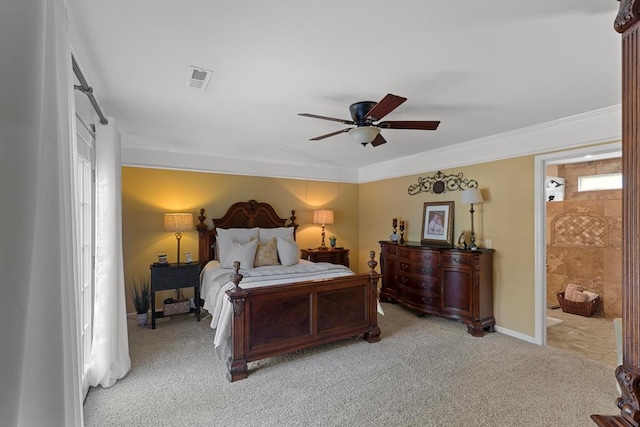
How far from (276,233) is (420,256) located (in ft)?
7.30

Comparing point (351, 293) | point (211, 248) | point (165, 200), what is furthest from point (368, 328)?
point (165, 200)

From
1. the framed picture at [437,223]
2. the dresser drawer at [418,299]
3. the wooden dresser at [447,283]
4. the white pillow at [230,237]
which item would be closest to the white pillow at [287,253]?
the white pillow at [230,237]

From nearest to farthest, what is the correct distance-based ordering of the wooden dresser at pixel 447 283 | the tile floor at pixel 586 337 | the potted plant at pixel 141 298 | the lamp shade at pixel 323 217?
1. the tile floor at pixel 586 337
2. the wooden dresser at pixel 447 283
3. the potted plant at pixel 141 298
4. the lamp shade at pixel 323 217

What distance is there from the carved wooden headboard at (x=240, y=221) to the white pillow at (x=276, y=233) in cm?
21

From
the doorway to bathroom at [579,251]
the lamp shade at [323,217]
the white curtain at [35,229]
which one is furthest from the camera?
Result: the lamp shade at [323,217]

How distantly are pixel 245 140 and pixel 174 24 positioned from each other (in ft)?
7.87

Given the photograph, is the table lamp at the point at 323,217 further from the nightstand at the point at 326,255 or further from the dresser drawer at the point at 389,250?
the dresser drawer at the point at 389,250

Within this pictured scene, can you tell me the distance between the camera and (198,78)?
7.43 ft

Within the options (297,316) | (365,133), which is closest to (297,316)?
(297,316)

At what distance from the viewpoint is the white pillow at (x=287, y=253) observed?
14.4 feet

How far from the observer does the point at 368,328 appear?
3471mm

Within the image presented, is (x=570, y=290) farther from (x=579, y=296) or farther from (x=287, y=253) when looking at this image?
(x=287, y=253)

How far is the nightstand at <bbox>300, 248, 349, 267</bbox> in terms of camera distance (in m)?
5.24

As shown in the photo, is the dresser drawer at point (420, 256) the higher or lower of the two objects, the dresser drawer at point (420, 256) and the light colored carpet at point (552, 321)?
the higher
